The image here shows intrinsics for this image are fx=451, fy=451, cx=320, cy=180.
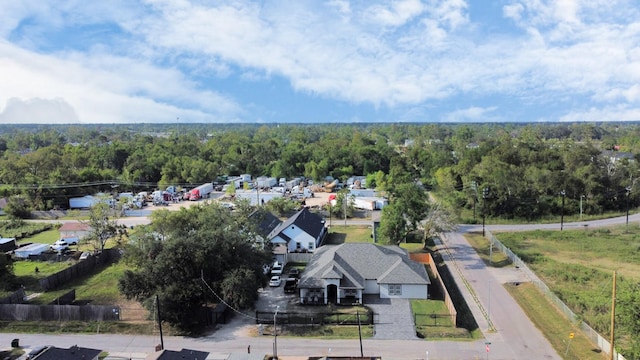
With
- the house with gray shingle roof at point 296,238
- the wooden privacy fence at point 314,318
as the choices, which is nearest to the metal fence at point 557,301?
the wooden privacy fence at point 314,318

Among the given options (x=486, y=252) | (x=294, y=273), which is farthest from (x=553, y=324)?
(x=294, y=273)

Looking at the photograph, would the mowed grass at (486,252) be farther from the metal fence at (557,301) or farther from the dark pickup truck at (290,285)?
the dark pickup truck at (290,285)

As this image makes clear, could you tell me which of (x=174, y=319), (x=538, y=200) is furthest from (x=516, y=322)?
(x=538, y=200)

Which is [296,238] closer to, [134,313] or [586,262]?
[134,313]

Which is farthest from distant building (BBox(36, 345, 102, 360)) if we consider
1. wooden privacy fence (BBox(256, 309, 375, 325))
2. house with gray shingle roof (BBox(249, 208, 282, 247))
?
house with gray shingle roof (BBox(249, 208, 282, 247))

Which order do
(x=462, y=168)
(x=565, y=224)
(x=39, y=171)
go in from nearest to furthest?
(x=565, y=224), (x=462, y=168), (x=39, y=171)

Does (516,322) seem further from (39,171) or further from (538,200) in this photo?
(39,171)

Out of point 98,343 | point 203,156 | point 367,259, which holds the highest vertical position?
point 203,156
